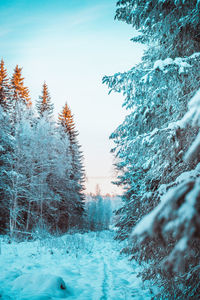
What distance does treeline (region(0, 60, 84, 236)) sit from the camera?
41.3ft

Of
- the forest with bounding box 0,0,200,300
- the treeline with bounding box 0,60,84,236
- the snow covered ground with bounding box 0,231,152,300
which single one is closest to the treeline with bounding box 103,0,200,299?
the forest with bounding box 0,0,200,300

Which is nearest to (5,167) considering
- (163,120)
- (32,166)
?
(32,166)

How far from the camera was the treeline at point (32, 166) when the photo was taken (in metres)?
12.6

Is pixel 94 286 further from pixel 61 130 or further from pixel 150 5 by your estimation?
pixel 61 130

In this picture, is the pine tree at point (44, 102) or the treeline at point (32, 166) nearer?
the treeline at point (32, 166)

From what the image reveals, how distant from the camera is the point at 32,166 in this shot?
14.2m

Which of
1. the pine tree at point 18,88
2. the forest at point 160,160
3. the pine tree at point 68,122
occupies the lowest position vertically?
the forest at point 160,160

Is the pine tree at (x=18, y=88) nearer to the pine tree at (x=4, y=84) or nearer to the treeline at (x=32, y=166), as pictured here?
the treeline at (x=32, y=166)

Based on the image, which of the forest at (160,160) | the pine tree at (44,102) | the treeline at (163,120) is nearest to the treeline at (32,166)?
the pine tree at (44,102)

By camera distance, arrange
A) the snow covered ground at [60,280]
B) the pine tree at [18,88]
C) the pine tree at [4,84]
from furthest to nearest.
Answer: the pine tree at [18,88] → the pine tree at [4,84] → the snow covered ground at [60,280]

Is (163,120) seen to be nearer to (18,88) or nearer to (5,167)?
(5,167)

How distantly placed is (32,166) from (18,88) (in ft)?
40.3

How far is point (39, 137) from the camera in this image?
1619cm

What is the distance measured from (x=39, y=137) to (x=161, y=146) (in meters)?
14.6
